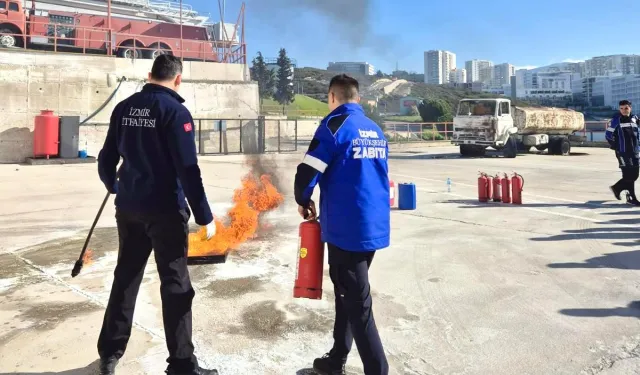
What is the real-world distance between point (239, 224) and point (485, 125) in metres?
18.6

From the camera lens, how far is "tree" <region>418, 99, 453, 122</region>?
201 ft

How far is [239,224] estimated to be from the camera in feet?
21.8

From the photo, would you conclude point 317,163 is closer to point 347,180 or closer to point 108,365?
point 347,180

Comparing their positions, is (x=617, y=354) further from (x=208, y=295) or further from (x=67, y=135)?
(x=67, y=135)

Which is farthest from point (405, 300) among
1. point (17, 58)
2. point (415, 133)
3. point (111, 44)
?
point (415, 133)

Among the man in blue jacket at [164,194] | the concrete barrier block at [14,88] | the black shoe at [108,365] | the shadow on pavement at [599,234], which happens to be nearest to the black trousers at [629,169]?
the shadow on pavement at [599,234]

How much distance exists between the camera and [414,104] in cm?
8038

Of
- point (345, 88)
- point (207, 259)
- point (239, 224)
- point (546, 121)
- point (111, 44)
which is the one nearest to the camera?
point (345, 88)

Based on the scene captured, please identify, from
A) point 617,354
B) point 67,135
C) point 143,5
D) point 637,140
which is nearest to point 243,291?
point 617,354

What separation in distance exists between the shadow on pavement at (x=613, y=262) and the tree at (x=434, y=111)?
56576mm

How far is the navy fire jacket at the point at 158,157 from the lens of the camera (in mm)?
2740

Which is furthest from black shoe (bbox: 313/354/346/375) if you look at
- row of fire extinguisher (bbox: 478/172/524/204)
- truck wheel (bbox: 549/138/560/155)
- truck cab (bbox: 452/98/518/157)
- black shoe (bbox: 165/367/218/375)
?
truck wheel (bbox: 549/138/560/155)

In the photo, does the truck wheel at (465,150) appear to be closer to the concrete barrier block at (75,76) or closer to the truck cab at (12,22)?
the concrete barrier block at (75,76)

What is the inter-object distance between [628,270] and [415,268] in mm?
2411
